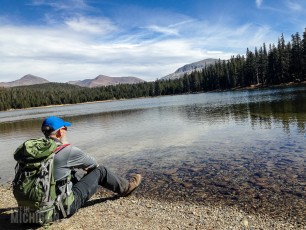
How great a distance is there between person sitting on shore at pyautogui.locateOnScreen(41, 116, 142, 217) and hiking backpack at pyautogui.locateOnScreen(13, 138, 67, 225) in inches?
11.7

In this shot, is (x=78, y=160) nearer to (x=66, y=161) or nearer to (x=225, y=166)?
(x=66, y=161)

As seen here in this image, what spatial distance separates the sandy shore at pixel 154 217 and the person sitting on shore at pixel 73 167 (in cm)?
60

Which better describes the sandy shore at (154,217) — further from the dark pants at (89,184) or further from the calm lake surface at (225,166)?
the calm lake surface at (225,166)

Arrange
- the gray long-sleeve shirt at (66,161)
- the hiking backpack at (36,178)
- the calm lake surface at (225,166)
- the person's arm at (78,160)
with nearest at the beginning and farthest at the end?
1. the hiking backpack at (36,178)
2. the gray long-sleeve shirt at (66,161)
3. the person's arm at (78,160)
4. the calm lake surface at (225,166)

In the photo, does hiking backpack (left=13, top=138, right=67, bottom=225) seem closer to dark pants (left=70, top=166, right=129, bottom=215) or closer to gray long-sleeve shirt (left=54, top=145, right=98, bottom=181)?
gray long-sleeve shirt (left=54, top=145, right=98, bottom=181)

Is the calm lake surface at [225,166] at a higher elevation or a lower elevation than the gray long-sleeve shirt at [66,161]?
lower

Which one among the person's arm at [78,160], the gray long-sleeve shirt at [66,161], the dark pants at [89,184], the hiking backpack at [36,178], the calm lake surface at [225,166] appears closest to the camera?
the hiking backpack at [36,178]

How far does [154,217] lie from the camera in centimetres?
841

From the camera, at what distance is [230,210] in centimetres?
884

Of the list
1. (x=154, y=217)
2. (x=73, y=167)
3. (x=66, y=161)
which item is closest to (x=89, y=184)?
(x=73, y=167)

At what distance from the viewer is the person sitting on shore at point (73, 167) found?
7.35 meters

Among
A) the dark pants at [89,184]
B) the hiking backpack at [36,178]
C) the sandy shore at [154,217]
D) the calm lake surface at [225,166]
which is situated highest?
the hiking backpack at [36,178]

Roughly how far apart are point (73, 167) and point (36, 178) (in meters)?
1.09

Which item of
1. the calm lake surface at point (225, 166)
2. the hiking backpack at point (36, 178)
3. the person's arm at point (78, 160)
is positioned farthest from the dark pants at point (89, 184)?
the calm lake surface at point (225, 166)
